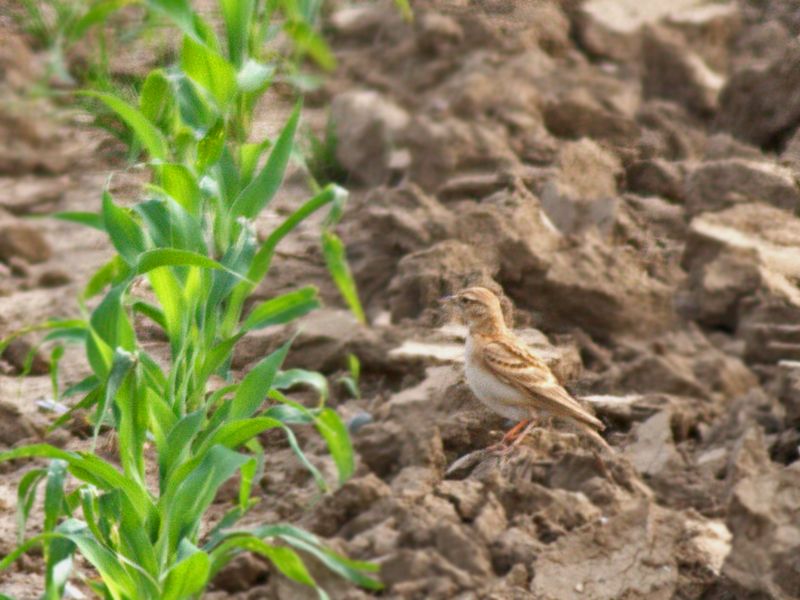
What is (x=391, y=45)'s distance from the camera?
24.8ft

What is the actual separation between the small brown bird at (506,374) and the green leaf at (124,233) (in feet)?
2.60

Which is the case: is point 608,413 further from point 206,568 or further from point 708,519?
point 206,568

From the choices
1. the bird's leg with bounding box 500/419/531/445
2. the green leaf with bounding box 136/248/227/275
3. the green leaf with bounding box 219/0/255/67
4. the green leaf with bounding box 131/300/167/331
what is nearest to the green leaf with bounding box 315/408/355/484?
the green leaf with bounding box 131/300/167/331

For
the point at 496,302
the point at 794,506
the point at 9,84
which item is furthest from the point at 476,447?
the point at 9,84

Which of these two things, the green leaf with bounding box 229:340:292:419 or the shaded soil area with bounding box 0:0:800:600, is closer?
the green leaf with bounding box 229:340:292:419

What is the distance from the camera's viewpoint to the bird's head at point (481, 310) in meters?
3.22

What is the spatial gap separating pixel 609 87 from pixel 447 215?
1.70m

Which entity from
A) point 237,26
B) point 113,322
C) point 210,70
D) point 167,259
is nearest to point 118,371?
point 113,322

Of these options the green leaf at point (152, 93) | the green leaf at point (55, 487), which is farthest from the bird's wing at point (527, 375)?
the green leaf at point (152, 93)

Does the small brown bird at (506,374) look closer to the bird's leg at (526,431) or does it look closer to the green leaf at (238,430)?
the bird's leg at (526,431)

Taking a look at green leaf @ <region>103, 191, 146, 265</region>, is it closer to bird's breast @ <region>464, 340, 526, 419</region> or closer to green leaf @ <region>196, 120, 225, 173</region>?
green leaf @ <region>196, 120, 225, 173</region>

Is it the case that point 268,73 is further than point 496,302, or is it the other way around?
point 268,73

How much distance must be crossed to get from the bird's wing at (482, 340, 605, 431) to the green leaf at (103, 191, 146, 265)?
91cm

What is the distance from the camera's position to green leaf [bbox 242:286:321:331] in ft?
12.8
